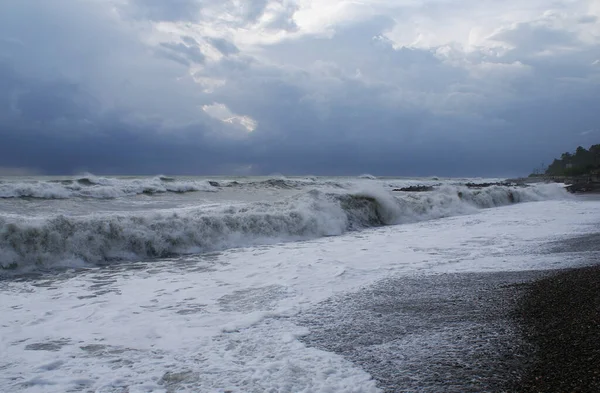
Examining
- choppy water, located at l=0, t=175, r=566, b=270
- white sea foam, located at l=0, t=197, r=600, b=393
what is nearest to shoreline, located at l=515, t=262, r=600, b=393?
white sea foam, located at l=0, t=197, r=600, b=393

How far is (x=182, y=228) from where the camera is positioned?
10.8 m

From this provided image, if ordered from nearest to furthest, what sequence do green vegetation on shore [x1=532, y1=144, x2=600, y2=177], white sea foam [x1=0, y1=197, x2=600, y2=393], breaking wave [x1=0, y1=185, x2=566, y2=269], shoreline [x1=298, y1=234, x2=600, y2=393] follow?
shoreline [x1=298, y1=234, x2=600, y2=393] → white sea foam [x1=0, y1=197, x2=600, y2=393] → breaking wave [x1=0, y1=185, x2=566, y2=269] → green vegetation on shore [x1=532, y1=144, x2=600, y2=177]

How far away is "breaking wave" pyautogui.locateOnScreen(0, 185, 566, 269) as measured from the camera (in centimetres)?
875

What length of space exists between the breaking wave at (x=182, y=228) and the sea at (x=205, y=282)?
36mm

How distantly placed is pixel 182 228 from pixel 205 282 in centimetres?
419

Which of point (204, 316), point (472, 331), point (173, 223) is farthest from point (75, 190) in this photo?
point (472, 331)

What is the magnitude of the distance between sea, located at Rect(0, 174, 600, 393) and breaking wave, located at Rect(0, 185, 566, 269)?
36mm

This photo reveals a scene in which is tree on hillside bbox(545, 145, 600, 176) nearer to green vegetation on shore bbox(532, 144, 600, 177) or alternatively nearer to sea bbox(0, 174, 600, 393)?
green vegetation on shore bbox(532, 144, 600, 177)

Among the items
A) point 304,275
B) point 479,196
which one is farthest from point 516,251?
point 479,196

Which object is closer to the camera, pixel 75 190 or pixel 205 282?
pixel 205 282

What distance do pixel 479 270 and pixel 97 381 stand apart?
18.7ft

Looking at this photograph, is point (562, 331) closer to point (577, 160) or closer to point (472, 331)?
point (472, 331)

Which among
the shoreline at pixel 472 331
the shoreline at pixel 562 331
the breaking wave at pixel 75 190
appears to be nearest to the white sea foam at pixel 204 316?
the shoreline at pixel 472 331

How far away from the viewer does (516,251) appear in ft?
28.3
